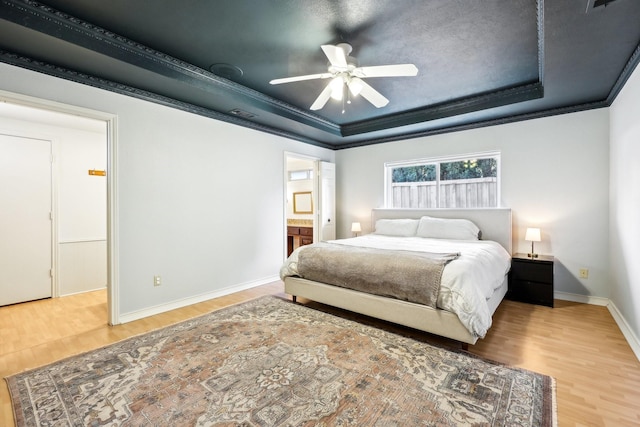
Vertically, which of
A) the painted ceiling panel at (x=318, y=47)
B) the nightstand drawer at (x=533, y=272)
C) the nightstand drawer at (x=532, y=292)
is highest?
the painted ceiling panel at (x=318, y=47)

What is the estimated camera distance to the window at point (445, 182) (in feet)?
14.2

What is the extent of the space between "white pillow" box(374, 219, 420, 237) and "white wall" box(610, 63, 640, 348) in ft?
7.30

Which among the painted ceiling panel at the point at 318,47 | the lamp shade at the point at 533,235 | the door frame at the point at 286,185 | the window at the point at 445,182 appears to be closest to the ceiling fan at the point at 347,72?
the painted ceiling panel at the point at 318,47

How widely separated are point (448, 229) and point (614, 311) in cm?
188

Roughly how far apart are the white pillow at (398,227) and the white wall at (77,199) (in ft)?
14.0

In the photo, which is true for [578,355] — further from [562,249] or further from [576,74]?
[576,74]

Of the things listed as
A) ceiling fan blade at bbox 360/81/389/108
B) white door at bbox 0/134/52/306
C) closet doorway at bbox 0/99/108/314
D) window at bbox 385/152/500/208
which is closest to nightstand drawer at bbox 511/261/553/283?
window at bbox 385/152/500/208

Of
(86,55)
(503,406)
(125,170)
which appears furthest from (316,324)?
(86,55)

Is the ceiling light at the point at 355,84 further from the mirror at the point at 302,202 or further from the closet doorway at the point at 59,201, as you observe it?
the mirror at the point at 302,202

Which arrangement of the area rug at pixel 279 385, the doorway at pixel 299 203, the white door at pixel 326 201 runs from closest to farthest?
the area rug at pixel 279 385 < the white door at pixel 326 201 < the doorway at pixel 299 203

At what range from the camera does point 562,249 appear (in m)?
3.70

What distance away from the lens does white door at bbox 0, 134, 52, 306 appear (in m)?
3.56

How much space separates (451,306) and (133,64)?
333 cm

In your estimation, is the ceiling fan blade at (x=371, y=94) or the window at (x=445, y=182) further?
the window at (x=445, y=182)
